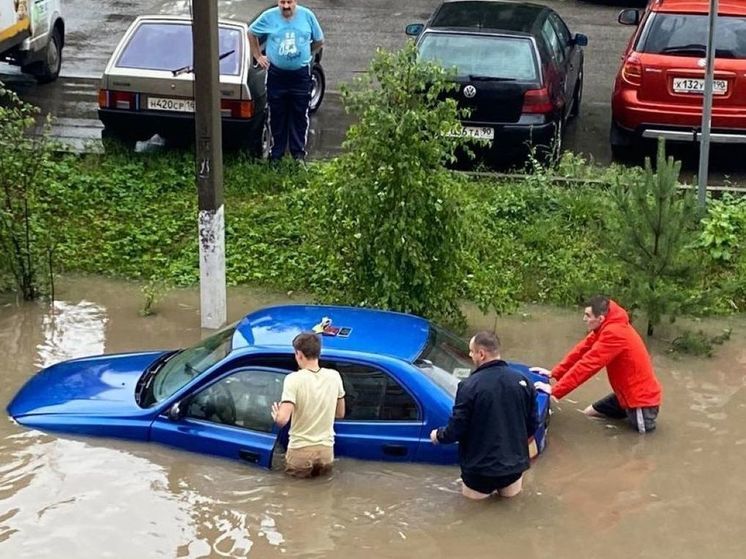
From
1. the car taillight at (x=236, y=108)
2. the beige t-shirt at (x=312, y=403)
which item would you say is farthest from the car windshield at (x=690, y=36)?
the beige t-shirt at (x=312, y=403)

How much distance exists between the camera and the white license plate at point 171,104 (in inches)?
509

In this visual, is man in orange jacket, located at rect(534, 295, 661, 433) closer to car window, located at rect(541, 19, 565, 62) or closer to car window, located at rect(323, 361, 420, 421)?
car window, located at rect(323, 361, 420, 421)

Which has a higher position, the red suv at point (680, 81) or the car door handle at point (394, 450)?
the red suv at point (680, 81)

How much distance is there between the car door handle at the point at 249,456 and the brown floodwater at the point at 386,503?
0.23 ft

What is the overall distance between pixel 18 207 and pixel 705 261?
6.32 metres

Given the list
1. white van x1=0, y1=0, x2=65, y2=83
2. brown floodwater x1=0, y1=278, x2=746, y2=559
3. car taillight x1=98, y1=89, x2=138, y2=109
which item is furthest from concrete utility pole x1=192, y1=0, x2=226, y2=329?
white van x1=0, y1=0, x2=65, y2=83

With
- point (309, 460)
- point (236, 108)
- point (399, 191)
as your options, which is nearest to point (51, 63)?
point (236, 108)

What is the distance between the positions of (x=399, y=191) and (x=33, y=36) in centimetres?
815

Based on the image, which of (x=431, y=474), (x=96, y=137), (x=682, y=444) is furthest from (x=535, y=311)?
(x=96, y=137)

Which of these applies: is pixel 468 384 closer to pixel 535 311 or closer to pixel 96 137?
pixel 535 311

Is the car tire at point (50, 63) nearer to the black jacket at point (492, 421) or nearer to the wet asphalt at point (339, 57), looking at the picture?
the wet asphalt at point (339, 57)

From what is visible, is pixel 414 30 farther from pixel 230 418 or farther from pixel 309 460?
pixel 309 460

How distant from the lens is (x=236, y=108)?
12.8 metres

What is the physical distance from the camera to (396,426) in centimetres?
766
